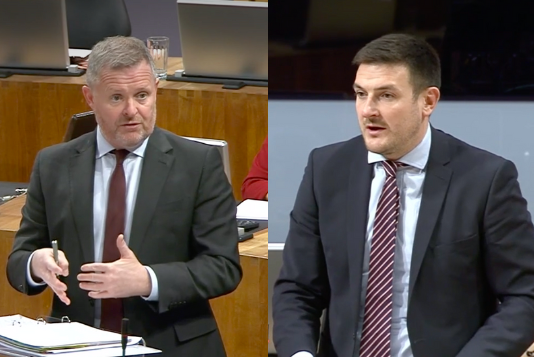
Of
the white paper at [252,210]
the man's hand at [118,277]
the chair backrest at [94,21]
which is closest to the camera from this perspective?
the man's hand at [118,277]

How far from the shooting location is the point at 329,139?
1962 mm

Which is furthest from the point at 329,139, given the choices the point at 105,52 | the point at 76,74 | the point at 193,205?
the point at 76,74

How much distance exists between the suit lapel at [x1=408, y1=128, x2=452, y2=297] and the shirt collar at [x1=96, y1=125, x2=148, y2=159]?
86 cm

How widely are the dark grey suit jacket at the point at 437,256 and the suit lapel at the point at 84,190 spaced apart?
66 cm

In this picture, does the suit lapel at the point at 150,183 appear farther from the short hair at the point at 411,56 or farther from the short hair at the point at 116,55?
the short hair at the point at 411,56

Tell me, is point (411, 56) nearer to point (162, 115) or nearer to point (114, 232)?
point (114, 232)

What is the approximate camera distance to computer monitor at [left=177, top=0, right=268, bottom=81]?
4.77 metres

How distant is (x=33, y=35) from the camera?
17.3ft

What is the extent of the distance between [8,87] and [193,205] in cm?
308

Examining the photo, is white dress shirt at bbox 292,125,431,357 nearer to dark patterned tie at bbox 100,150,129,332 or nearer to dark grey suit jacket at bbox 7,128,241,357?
dark grey suit jacket at bbox 7,128,241,357

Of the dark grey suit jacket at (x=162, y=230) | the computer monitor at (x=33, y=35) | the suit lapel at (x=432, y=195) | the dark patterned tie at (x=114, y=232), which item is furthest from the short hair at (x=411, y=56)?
the computer monitor at (x=33, y=35)

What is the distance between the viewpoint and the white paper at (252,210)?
3725 millimetres

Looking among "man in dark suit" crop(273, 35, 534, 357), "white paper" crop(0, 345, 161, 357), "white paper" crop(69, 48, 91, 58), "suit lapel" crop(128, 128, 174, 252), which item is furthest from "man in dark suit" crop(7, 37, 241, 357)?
"white paper" crop(69, 48, 91, 58)

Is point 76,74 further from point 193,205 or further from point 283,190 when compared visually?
point 283,190
